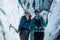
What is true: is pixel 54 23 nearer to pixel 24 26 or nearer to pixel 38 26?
pixel 38 26

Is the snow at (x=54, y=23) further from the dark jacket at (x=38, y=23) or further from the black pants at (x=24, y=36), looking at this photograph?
the black pants at (x=24, y=36)

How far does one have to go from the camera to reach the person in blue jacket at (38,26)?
1.63m

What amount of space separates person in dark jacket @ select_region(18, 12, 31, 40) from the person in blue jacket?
0.05 meters

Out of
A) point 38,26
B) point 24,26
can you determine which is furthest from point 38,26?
point 24,26

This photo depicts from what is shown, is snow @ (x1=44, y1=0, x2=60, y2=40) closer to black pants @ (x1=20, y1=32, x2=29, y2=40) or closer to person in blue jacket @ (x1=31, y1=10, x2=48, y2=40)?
person in blue jacket @ (x1=31, y1=10, x2=48, y2=40)

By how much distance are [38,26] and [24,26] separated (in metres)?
0.13

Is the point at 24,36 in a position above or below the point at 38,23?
below

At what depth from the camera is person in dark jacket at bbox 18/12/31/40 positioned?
1.62 meters

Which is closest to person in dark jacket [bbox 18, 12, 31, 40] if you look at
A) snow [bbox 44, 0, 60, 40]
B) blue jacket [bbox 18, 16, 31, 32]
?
blue jacket [bbox 18, 16, 31, 32]

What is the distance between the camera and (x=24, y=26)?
1629mm

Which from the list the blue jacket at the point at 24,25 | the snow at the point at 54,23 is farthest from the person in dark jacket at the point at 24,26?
the snow at the point at 54,23

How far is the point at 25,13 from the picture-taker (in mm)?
1622

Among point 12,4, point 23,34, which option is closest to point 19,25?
point 23,34

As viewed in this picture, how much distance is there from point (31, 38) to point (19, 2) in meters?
0.36
